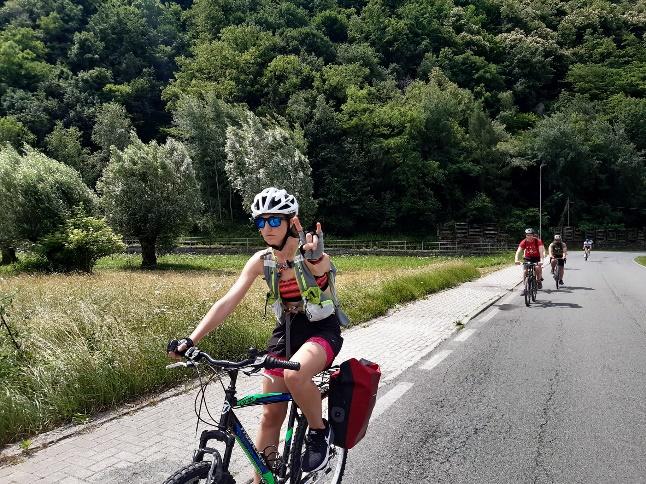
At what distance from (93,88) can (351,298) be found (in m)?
80.8

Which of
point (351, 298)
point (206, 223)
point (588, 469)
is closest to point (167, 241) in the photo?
point (206, 223)

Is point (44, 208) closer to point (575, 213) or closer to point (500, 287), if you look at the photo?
point (500, 287)

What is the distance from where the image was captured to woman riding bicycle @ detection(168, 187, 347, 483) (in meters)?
2.83

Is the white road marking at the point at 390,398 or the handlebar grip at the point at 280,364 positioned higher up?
the handlebar grip at the point at 280,364

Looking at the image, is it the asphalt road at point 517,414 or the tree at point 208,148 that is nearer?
the asphalt road at point 517,414

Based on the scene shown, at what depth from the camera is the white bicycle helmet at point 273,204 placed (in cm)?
286

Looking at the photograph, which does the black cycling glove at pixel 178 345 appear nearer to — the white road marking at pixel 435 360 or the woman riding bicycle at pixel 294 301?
the woman riding bicycle at pixel 294 301

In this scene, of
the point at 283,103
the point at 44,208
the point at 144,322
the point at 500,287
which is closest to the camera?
the point at 144,322

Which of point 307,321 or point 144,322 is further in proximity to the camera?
point 144,322

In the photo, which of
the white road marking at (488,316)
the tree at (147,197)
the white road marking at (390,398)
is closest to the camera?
the white road marking at (390,398)

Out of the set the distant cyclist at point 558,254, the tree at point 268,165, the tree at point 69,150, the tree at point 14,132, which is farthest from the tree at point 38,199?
the tree at point 14,132

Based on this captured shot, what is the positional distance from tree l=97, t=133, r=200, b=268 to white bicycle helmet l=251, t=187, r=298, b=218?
30.2 metres

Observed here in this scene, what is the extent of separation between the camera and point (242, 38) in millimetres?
74312

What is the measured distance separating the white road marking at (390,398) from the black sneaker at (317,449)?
192 cm
